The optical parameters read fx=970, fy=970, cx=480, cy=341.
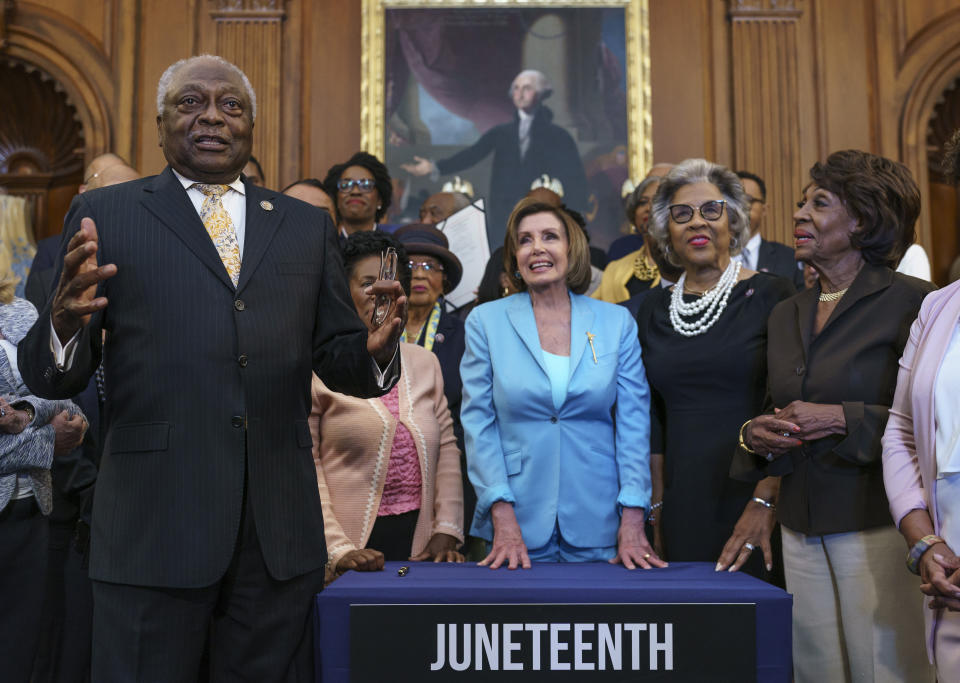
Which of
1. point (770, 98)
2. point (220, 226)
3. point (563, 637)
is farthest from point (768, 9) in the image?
point (563, 637)

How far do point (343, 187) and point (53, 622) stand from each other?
2.58m

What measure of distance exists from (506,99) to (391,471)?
4.35 metres

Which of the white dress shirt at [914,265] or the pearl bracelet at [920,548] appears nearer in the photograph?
the pearl bracelet at [920,548]

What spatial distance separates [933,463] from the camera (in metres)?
2.18

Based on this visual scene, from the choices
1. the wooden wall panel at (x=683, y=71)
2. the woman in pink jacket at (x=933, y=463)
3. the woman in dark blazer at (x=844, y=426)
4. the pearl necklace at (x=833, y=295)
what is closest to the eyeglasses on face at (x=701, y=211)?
the woman in dark blazer at (x=844, y=426)

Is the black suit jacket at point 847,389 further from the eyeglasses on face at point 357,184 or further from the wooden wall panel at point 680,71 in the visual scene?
the wooden wall panel at point 680,71

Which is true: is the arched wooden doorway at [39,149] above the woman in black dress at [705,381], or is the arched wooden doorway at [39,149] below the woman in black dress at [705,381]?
above

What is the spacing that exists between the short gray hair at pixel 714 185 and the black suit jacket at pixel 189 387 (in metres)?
1.58

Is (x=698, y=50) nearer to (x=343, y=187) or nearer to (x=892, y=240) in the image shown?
(x=343, y=187)

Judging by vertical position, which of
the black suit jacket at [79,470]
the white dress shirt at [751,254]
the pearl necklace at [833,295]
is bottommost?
the black suit jacket at [79,470]

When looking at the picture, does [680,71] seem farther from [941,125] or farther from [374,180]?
[374,180]

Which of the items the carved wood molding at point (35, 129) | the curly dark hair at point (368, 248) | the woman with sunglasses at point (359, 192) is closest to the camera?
the curly dark hair at point (368, 248)

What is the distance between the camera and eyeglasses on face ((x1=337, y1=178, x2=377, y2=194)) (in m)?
5.03

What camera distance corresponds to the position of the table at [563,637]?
6.78ft
